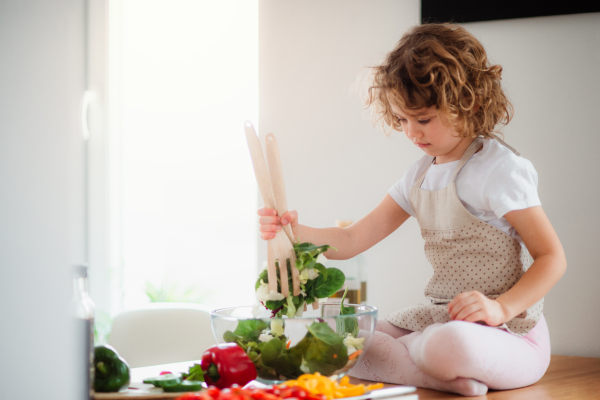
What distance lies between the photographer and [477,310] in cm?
80

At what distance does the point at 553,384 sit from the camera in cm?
89

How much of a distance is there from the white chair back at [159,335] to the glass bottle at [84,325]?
2.54 ft

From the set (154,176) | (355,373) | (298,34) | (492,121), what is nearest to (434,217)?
(492,121)

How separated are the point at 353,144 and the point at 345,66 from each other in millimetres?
216

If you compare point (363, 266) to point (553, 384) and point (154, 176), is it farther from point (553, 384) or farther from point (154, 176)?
point (154, 176)

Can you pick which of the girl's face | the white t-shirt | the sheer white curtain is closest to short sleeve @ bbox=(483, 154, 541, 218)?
the white t-shirt

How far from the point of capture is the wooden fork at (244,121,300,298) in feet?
2.64

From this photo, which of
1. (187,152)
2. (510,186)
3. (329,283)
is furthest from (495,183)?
(187,152)

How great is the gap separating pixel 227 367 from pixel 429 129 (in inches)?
21.6

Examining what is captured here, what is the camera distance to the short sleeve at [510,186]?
2.97 feet

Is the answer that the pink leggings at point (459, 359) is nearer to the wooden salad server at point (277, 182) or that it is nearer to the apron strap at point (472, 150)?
the wooden salad server at point (277, 182)

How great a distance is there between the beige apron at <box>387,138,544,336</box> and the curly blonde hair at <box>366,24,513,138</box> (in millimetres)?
72

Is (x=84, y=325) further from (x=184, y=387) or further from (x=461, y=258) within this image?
(x=461, y=258)

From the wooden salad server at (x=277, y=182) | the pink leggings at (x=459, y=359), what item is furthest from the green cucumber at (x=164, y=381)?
the pink leggings at (x=459, y=359)
